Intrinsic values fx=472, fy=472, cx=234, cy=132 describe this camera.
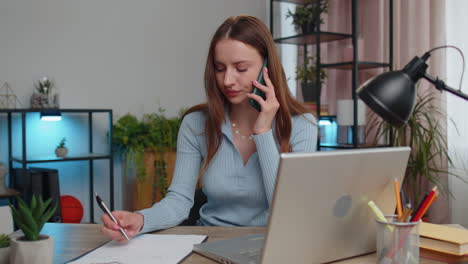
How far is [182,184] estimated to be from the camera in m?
1.47

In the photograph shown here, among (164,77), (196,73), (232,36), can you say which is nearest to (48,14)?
(164,77)

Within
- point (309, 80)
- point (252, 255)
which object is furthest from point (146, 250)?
point (309, 80)

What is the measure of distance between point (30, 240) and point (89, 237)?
14.5 inches

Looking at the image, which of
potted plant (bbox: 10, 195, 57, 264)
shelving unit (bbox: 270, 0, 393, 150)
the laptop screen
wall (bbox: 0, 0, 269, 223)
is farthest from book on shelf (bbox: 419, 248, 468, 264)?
wall (bbox: 0, 0, 269, 223)

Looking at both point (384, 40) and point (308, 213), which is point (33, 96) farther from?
point (308, 213)

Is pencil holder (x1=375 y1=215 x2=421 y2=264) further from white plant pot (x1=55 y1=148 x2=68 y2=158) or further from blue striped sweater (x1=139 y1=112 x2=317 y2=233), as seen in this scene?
white plant pot (x1=55 y1=148 x2=68 y2=158)

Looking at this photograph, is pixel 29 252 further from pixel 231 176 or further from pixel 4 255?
pixel 231 176

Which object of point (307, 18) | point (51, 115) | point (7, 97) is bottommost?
point (51, 115)

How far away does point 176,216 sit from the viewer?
1.32m

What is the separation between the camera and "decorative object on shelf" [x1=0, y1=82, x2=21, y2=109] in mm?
3117

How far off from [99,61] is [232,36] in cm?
223

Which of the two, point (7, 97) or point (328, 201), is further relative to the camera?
point (7, 97)

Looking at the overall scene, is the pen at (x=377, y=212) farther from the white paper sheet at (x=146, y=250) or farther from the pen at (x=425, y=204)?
the white paper sheet at (x=146, y=250)

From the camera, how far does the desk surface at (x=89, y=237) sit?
0.96 metres
